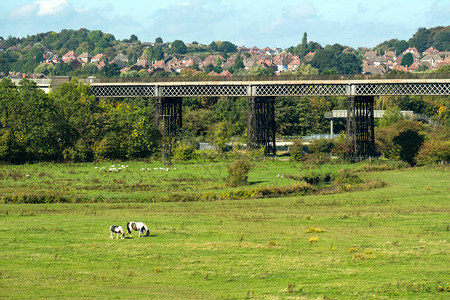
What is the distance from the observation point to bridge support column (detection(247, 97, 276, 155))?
11312 centimetres

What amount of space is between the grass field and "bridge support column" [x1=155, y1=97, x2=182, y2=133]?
191 ft

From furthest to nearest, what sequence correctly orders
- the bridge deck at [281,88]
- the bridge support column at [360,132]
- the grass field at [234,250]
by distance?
the bridge support column at [360,132]
the bridge deck at [281,88]
the grass field at [234,250]

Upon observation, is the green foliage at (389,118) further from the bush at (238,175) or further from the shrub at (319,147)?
the bush at (238,175)

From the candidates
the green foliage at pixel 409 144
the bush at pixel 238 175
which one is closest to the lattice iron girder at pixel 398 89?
the green foliage at pixel 409 144

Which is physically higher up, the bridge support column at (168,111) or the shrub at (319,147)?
the bridge support column at (168,111)

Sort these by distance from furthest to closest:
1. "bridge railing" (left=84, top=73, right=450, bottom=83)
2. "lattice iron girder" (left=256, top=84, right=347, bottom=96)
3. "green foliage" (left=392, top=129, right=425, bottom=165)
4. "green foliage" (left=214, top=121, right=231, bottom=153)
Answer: "green foliage" (left=214, top=121, right=231, bottom=153) → "lattice iron girder" (left=256, top=84, right=347, bottom=96) → "bridge railing" (left=84, top=73, right=450, bottom=83) → "green foliage" (left=392, top=129, right=425, bottom=165)

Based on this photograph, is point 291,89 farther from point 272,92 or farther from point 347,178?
point 347,178

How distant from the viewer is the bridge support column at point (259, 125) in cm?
11312

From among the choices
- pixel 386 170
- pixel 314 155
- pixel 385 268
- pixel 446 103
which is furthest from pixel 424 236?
pixel 446 103

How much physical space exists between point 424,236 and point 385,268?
995 centimetres

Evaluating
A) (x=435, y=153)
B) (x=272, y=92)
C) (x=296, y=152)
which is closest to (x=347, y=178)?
(x=435, y=153)

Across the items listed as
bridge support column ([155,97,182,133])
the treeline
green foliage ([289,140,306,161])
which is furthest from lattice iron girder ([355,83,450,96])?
the treeline

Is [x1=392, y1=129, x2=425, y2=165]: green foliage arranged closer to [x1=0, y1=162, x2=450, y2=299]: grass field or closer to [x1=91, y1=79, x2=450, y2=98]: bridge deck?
[x1=91, y1=79, x2=450, y2=98]: bridge deck

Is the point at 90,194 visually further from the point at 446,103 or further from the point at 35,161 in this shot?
the point at 446,103
